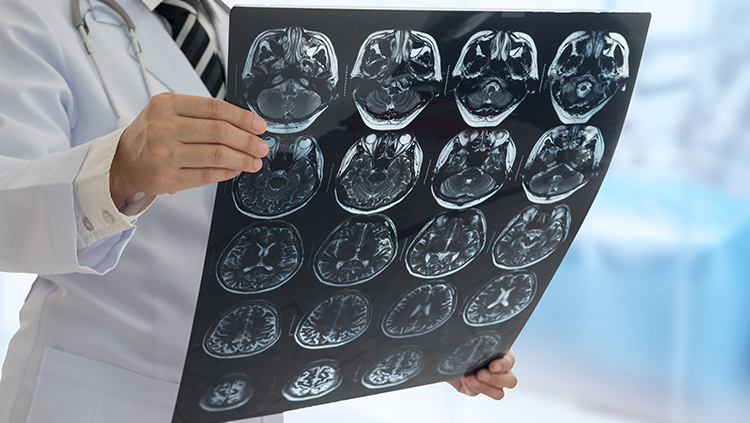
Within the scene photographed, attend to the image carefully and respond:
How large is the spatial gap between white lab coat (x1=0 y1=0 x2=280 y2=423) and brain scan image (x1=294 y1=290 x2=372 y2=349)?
7.4 inches

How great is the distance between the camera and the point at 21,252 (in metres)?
0.51

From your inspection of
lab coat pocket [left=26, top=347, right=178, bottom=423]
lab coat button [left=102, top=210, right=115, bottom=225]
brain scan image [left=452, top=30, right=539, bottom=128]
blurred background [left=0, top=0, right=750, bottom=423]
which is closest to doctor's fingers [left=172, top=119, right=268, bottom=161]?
lab coat button [left=102, top=210, right=115, bottom=225]

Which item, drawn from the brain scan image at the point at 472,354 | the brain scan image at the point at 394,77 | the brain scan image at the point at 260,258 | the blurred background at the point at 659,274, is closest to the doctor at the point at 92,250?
the brain scan image at the point at 260,258

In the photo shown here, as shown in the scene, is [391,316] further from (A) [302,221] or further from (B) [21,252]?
(B) [21,252]

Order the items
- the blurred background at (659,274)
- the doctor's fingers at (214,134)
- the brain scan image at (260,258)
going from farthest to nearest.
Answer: the blurred background at (659,274) < the brain scan image at (260,258) < the doctor's fingers at (214,134)

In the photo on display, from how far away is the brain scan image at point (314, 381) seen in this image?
2.15 ft

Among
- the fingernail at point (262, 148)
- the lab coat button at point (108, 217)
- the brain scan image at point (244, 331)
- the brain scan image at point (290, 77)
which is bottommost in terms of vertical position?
the brain scan image at point (244, 331)

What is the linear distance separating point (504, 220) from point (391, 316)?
18 cm

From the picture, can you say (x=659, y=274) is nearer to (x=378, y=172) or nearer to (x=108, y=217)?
(x=378, y=172)

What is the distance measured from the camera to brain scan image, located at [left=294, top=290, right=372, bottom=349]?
2.01 ft

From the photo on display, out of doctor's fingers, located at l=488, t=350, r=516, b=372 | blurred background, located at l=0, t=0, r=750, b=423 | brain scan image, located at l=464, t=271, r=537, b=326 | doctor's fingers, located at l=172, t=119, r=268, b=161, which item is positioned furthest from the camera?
blurred background, located at l=0, t=0, r=750, b=423

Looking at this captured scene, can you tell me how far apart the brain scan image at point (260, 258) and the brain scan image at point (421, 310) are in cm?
16

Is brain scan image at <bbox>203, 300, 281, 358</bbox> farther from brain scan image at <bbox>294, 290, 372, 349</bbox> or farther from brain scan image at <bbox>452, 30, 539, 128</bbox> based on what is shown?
brain scan image at <bbox>452, 30, 539, 128</bbox>

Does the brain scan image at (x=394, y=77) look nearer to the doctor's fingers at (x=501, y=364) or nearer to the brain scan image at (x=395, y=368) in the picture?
the brain scan image at (x=395, y=368)
